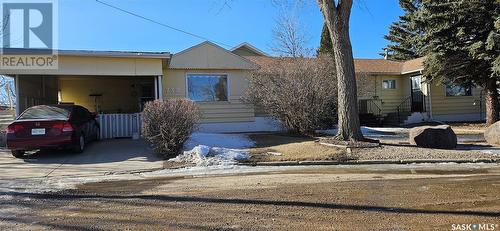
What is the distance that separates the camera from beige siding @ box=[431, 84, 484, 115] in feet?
85.4

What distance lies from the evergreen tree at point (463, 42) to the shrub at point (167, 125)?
44.9ft

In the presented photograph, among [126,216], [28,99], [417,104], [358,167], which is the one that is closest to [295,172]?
[358,167]

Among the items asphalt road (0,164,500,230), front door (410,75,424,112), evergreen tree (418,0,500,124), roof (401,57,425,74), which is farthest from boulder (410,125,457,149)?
front door (410,75,424,112)

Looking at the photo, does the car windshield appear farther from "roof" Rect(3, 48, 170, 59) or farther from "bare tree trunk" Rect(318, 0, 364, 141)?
"bare tree trunk" Rect(318, 0, 364, 141)

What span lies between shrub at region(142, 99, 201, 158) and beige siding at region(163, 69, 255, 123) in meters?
5.82

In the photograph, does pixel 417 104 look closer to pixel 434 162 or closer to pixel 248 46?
pixel 248 46

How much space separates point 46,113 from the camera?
500 inches

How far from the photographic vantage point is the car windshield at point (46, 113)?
1247 cm

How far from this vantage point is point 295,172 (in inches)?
394

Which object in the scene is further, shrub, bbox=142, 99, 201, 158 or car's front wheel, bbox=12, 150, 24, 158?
car's front wheel, bbox=12, 150, 24, 158

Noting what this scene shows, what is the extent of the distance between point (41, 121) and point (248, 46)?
66.4 ft

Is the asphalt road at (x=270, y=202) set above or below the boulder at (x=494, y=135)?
below

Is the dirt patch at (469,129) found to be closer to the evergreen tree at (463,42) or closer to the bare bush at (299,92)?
the evergreen tree at (463,42)

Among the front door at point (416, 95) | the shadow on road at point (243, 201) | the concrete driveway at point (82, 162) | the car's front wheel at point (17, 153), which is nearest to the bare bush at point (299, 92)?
the concrete driveway at point (82, 162)
